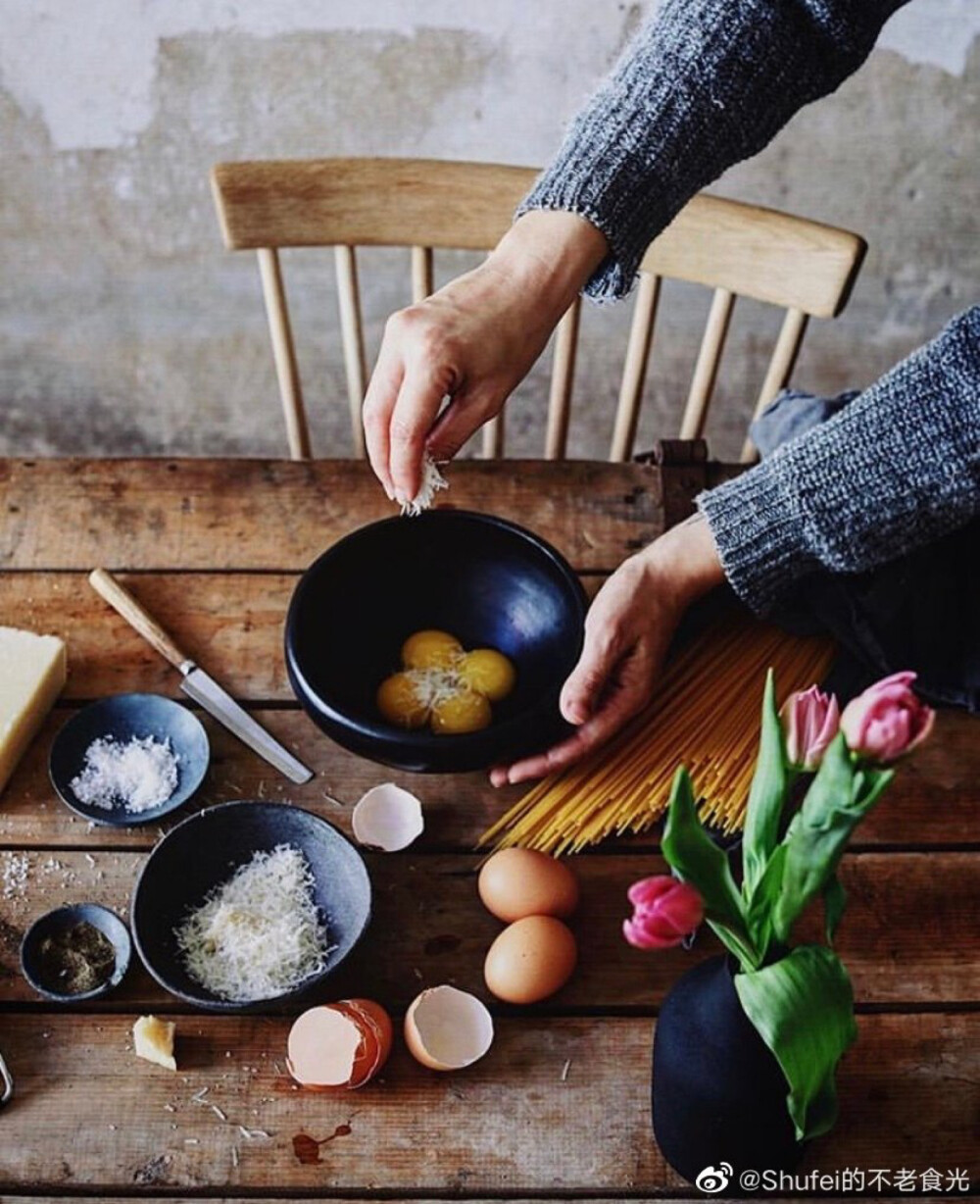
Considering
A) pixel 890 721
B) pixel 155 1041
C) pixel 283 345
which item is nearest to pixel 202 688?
pixel 155 1041

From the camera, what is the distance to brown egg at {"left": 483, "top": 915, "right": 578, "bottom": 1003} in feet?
3.17

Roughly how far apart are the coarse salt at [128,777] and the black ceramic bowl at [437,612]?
0.46ft

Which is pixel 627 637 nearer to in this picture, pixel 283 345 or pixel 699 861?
pixel 699 861

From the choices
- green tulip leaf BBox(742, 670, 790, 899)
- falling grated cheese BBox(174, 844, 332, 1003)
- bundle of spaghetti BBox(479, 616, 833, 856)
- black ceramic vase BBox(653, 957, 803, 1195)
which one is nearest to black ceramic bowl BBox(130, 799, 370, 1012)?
falling grated cheese BBox(174, 844, 332, 1003)

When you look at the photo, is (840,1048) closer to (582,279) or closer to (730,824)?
(730,824)

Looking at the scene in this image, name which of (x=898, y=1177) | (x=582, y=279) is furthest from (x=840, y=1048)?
(x=582, y=279)

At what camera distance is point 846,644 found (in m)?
1.18

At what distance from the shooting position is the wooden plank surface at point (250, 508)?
129 centimetres

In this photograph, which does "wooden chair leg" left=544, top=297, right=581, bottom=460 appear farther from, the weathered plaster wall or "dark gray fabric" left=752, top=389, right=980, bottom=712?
the weathered plaster wall

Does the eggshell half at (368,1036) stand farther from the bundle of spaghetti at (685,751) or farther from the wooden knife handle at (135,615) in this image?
the wooden knife handle at (135,615)

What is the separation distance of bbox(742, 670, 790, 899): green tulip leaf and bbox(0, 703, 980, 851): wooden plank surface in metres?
0.35

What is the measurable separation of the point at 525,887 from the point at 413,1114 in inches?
7.2

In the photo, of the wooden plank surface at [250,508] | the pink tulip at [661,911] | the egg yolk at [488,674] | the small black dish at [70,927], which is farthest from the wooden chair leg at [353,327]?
the pink tulip at [661,911]

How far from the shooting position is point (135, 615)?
1209 millimetres
